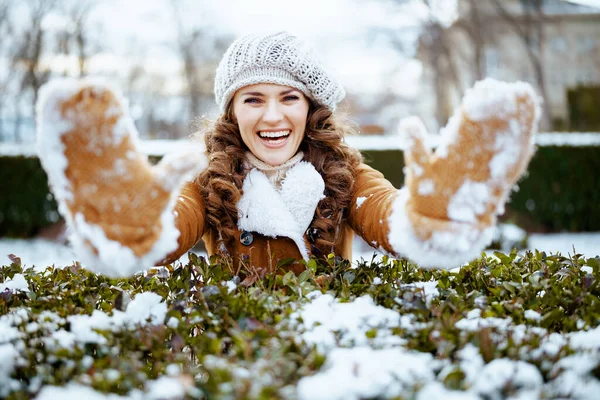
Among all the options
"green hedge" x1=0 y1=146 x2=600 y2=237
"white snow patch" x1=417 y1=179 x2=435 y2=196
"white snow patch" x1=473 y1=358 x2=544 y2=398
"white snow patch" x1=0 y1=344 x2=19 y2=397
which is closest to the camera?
"white snow patch" x1=473 y1=358 x2=544 y2=398

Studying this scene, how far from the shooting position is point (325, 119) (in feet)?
8.61

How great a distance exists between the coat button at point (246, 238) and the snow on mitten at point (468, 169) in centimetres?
88

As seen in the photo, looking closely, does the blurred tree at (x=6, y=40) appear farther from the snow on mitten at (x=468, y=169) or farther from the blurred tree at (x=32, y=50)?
the snow on mitten at (x=468, y=169)

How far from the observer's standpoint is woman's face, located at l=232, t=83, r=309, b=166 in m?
2.43

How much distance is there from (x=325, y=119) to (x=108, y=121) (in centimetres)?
125

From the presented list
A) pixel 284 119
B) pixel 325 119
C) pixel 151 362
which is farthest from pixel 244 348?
pixel 325 119

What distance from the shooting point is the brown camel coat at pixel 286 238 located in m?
2.08

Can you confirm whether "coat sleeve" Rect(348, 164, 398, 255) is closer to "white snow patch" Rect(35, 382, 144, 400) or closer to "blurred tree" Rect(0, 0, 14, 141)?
"white snow patch" Rect(35, 382, 144, 400)

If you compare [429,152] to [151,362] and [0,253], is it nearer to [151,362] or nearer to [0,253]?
[151,362]

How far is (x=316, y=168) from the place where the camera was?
254cm

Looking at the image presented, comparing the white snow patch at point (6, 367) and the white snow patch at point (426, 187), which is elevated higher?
the white snow patch at point (426, 187)

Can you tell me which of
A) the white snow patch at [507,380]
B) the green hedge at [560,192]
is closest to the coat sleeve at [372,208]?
the white snow patch at [507,380]

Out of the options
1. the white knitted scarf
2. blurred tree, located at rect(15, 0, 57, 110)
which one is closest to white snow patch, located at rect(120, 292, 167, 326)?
the white knitted scarf

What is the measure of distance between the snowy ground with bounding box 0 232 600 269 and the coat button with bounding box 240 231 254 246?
4439 mm
